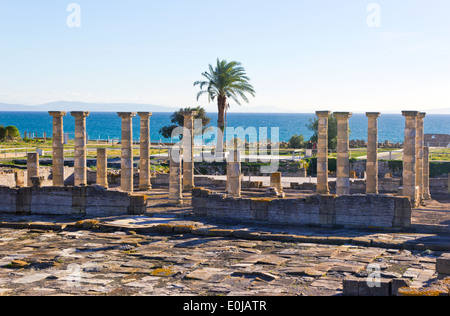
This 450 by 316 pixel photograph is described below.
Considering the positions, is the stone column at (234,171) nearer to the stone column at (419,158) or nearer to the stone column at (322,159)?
the stone column at (322,159)

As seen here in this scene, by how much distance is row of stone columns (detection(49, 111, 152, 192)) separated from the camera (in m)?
28.2

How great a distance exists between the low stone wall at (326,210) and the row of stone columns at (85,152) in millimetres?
8576

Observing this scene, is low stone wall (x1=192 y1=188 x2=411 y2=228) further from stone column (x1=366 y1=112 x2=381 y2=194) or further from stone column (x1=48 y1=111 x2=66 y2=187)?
stone column (x1=48 y1=111 x2=66 y2=187)

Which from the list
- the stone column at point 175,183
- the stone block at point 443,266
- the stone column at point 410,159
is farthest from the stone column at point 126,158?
the stone block at point 443,266

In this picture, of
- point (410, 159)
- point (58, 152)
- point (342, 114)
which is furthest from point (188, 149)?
point (410, 159)

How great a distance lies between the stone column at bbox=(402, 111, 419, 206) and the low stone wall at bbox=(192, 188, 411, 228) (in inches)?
259

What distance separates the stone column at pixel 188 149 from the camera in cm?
3080

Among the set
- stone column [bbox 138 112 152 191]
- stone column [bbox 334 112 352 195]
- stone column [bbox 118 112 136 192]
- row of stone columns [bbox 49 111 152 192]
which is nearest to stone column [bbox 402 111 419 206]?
stone column [bbox 334 112 352 195]

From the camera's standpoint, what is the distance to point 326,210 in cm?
2078

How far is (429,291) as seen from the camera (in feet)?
35.2

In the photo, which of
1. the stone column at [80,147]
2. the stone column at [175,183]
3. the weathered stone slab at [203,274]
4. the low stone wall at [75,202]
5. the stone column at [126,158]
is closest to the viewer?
the weathered stone slab at [203,274]

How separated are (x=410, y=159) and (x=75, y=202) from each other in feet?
47.0

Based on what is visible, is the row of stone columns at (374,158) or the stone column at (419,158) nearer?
the row of stone columns at (374,158)
